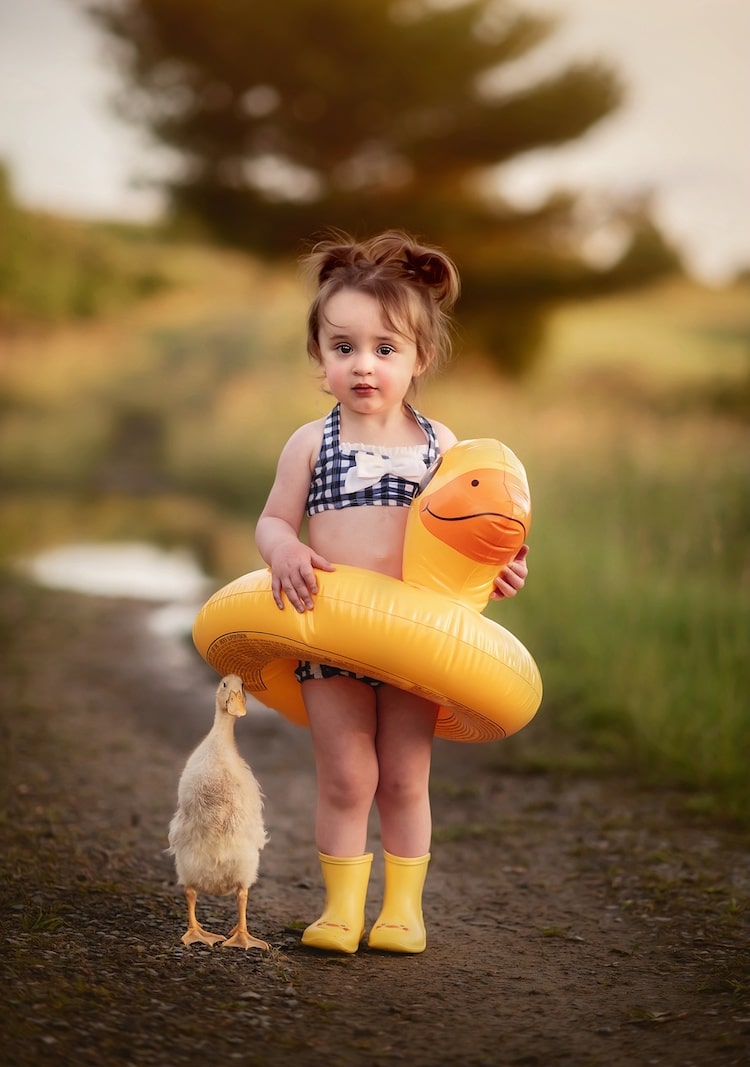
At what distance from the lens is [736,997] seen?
2.55 m

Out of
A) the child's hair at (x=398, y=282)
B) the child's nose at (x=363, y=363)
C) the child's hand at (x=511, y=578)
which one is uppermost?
the child's hair at (x=398, y=282)

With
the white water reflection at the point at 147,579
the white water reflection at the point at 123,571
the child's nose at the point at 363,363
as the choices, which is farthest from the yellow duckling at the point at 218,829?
the white water reflection at the point at 123,571

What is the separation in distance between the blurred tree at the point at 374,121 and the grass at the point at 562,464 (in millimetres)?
1171

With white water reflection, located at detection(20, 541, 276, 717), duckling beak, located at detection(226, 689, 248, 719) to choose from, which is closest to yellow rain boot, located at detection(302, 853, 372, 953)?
duckling beak, located at detection(226, 689, 248, 719)

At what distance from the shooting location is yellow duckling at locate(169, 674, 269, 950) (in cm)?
259

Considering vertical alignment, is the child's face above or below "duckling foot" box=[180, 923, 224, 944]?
above

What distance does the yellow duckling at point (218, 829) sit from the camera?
2.59 m

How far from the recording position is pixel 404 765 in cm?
278

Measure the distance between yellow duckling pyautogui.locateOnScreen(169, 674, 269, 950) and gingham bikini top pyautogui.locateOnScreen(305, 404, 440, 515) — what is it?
0.58 m

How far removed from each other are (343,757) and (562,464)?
18.8 feet

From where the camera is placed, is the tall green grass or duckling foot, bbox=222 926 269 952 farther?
the tall green grass

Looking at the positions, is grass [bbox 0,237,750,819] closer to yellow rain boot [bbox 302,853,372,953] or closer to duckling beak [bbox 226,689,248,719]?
duckling beak [bbox 226,689,248,719]

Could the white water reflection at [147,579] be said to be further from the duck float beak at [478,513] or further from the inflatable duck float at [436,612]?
the duck float beak at [478,513]

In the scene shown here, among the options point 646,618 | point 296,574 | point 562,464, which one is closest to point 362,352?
point 296,574
